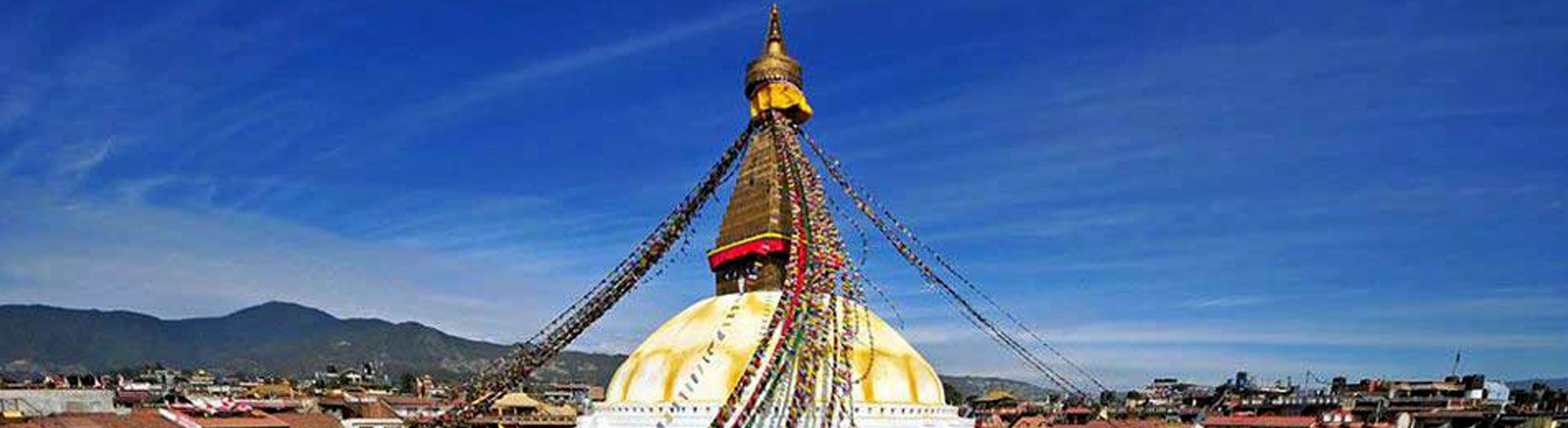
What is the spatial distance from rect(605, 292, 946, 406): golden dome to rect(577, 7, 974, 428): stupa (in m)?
0.02

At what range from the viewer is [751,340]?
68.6 ft

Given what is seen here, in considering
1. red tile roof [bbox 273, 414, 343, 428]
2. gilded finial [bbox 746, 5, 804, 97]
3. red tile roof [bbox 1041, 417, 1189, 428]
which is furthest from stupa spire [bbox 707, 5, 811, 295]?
red tile roof [bbox 1041, 417, 1189, 428]

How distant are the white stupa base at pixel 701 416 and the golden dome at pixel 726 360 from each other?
123 mm

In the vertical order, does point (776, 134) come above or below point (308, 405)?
above

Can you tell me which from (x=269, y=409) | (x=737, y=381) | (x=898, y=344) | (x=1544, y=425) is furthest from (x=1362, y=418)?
(x=269, y=409)

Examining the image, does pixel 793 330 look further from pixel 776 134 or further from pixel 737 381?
pixel 776 134

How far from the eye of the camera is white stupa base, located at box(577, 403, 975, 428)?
66.4 ft

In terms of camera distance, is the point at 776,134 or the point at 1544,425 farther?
the point at 1544,425

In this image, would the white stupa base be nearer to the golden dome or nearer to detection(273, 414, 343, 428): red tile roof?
the golden dome

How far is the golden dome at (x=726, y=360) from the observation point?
67.3ft

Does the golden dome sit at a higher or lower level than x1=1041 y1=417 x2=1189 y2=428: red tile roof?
lower

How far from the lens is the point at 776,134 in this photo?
945 inches

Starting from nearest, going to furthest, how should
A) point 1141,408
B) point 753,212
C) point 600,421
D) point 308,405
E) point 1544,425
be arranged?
point 600,421 → point 753,212 → point 1544,425 → point 308,405 → point 1141,408

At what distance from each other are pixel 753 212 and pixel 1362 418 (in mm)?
33300
